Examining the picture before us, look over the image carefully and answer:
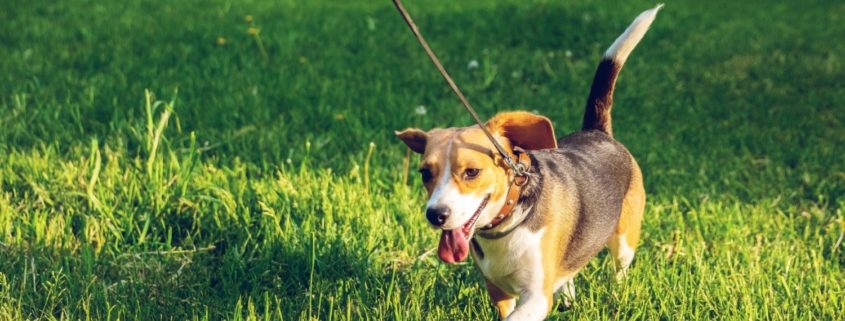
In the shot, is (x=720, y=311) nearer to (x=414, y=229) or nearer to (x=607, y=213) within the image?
(x=607, y=213)

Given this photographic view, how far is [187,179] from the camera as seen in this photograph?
3.91 metres

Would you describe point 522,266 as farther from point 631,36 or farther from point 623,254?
point 631,36

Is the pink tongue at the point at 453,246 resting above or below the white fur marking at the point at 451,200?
below

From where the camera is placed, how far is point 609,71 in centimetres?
369

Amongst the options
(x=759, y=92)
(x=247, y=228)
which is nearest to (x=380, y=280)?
(x=247, y=228)

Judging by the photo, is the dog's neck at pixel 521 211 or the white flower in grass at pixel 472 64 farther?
the white flower in grass at pixel 472 64

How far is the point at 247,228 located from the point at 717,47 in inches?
200

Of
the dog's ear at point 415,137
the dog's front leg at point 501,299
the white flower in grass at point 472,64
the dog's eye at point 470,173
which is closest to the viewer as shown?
the dog's eye at point 470,173

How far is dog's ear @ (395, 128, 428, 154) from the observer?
303cm

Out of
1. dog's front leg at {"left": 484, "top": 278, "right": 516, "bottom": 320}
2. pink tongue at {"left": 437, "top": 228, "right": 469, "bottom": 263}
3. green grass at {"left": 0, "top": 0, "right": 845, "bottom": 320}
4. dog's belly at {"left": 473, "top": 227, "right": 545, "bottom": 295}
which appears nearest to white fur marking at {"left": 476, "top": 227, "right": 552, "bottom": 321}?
dog's belly at {"left": 473, "top": 227, "right": 545, "bottom": 295}

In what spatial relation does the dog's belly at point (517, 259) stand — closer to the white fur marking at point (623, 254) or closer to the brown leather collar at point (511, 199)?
the brown leather collar at point (511, 199)

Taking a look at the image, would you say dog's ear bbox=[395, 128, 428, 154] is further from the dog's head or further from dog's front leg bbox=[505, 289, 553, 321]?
dog's front leg bbox=[505, 289, 553, 321]

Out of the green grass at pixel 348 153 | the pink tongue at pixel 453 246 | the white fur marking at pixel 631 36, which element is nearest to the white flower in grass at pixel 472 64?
the green grass at pixel 348 153

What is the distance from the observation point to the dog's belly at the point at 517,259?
295cm
